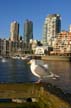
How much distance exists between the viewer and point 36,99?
41.7ft

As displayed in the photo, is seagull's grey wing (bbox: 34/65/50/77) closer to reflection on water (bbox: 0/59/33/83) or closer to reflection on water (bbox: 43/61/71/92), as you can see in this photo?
reflection on water (bbox: 43/61/71/92)

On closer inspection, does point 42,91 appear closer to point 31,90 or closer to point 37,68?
point 31,90

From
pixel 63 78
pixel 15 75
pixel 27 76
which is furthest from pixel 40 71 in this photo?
pixel 15 75

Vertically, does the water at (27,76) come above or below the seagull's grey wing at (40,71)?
below

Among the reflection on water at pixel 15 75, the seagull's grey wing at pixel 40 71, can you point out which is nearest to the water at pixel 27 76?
the reflection on water at pixel 15 75

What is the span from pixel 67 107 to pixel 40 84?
12.9 ft

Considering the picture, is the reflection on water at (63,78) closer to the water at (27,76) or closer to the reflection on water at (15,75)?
the water at (27,76)

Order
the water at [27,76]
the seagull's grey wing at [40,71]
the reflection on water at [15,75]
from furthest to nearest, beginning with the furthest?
the reflection on water at [15,75] → the water at [27,76] → the seagull's grey wing at [40,71]

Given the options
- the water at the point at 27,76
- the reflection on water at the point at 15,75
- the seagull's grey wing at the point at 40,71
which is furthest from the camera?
the reflection on water at the point at 15,75

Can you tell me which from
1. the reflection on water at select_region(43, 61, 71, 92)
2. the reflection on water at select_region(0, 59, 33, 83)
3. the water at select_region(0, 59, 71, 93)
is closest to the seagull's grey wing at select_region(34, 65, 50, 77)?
the water at select_region(0, 59, 71, 93)

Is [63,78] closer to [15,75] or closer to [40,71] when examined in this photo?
[15,75]

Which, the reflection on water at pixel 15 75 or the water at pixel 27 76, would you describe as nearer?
the water at pixel 27 76

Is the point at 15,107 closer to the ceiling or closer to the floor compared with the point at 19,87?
closer to the floor

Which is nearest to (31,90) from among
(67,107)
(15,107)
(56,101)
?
(15,107)
